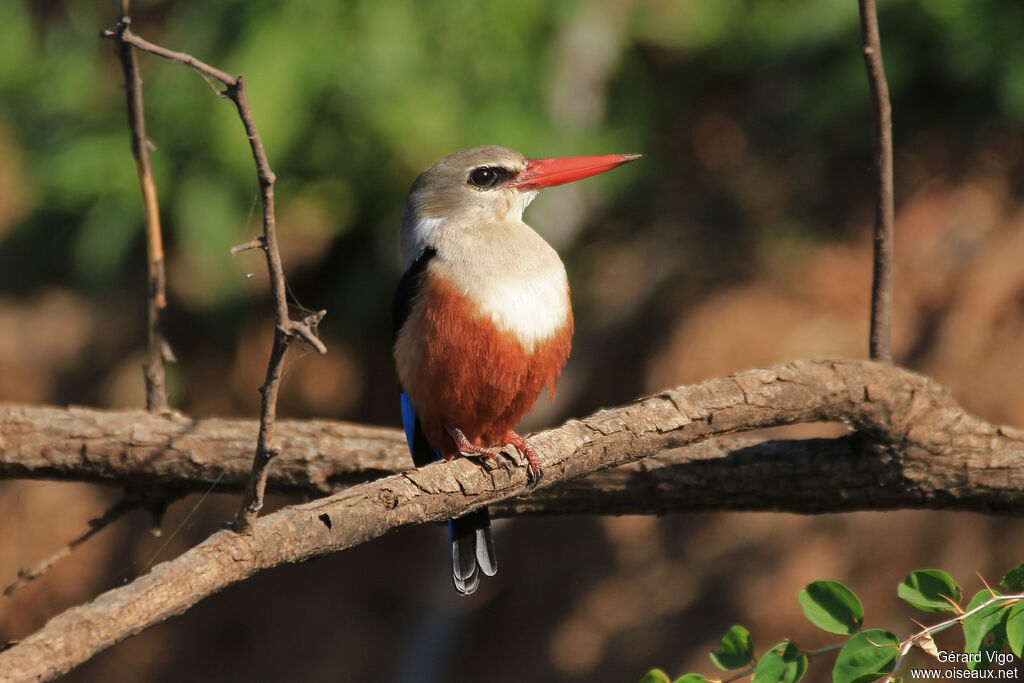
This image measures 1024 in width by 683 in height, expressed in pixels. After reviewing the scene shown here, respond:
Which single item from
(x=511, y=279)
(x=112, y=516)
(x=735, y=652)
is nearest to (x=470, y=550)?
(x=511, y=279)

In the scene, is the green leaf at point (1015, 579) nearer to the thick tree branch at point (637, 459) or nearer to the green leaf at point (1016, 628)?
the green leaf at point (1016, 628)

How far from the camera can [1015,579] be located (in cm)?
202

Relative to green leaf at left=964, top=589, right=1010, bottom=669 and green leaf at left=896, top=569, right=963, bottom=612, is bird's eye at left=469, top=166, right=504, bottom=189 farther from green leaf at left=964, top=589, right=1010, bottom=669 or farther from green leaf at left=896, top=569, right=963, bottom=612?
green leaf at left=964, top=589, right=1010, bottom=669

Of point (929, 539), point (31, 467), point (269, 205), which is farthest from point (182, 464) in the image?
point (929, 539)

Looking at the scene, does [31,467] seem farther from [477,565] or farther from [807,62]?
[807,62]

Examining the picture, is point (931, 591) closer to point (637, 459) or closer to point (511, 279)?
point (637, 459)

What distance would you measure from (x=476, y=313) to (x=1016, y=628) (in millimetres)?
1839

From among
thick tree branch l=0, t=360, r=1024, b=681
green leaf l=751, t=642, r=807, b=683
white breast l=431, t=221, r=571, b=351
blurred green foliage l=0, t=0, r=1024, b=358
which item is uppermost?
blurred green foliage l=0, t=0, r=1024, b=358

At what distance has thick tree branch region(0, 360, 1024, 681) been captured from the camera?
1832 mm

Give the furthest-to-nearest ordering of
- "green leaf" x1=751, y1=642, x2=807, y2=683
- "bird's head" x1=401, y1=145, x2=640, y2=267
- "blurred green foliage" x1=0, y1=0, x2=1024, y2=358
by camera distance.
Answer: "blurred green foliage" x1=0, y1=0, x2=1024, y2=358
"bird's head" x1=401, y1=145, x2=640, y2=267
"green leaf" x1=751, y1=642, x2=807, y2=683

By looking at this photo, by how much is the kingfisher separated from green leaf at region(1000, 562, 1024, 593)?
4.65 feet

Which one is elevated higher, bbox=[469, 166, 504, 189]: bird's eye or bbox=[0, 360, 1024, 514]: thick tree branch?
bbox=[469, 166, 504, 189]: bird's eye

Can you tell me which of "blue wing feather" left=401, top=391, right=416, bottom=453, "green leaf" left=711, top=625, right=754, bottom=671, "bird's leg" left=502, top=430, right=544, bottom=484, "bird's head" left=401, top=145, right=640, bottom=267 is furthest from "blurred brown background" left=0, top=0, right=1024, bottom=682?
"green leaf" left=711, top=625, right=754, bottom=671

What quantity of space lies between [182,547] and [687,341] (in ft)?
12.2
